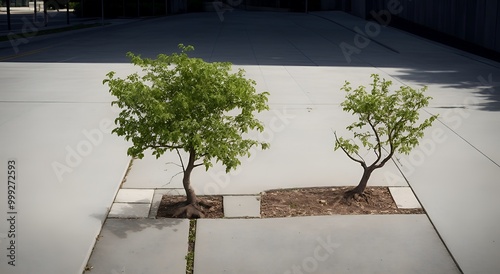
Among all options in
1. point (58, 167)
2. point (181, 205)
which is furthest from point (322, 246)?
point (58, 167)

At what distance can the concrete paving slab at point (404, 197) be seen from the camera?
886cm

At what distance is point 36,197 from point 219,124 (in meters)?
2.49

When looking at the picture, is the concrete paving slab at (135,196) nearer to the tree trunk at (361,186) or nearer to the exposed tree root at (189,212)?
the exposed tree root at (189,212)

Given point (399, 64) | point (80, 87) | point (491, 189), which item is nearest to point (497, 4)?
point (399, 64)

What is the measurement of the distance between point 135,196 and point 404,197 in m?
3.34

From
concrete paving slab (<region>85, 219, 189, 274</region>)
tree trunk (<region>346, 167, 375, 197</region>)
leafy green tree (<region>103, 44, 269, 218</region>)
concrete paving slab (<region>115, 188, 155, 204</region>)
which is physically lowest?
concrete paving slab (<region>85, 219, 189, 274</region>)

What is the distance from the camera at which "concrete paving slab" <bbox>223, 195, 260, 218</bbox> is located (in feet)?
28.0

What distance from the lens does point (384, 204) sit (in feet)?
29.2

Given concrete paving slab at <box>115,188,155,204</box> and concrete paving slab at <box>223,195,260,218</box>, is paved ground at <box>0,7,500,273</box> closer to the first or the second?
concrete paving slab at <box>115,188,155,204</box>

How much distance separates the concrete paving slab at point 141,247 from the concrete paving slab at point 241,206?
605 millimetres

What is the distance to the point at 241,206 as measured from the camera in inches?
347

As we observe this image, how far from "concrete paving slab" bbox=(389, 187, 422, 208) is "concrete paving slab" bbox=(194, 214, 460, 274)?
0.39 metres

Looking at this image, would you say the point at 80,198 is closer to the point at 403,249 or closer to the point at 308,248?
the point at 308,248

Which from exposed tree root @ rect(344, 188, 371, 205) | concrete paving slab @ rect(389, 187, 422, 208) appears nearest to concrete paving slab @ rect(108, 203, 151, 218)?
exposed tree root @ rect(344, 188, 371, 205)
